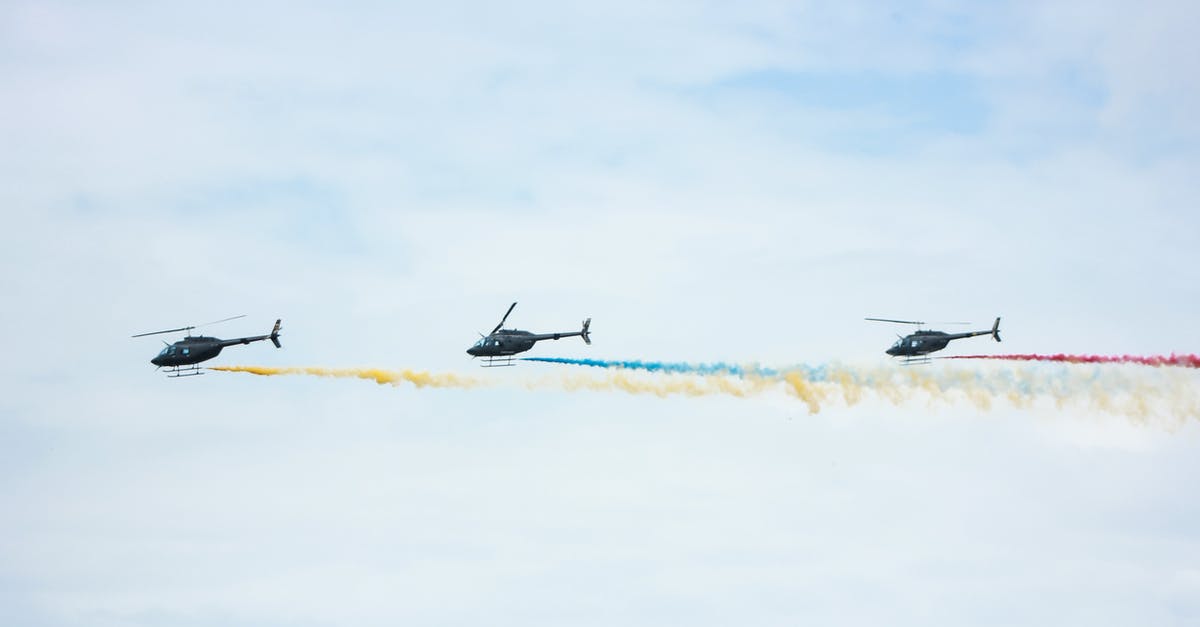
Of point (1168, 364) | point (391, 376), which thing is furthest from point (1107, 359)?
point (391, 376)

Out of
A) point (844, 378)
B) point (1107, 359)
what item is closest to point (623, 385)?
point (844, 378)

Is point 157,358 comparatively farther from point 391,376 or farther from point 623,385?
point 623,385

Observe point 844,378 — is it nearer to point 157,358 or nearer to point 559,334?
point 559,334

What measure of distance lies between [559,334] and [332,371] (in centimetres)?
1744

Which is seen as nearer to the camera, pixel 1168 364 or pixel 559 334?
pixel 1168 364

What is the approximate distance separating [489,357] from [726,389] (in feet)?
53.5

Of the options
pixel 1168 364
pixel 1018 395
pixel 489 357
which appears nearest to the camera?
pixel 1168 364

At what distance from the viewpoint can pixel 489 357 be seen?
127 m

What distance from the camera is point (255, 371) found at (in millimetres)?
133250

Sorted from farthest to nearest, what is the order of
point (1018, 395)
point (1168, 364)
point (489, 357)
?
point (489, 357)
point (1018, 395)
point (1168, 364)

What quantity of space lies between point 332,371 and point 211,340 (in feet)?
29.1

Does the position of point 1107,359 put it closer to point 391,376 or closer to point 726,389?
point 726,389

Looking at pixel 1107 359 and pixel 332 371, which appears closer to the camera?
pixel 1107 359

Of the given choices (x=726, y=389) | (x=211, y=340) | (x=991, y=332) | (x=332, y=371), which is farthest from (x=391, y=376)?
(x=991, y=332)
